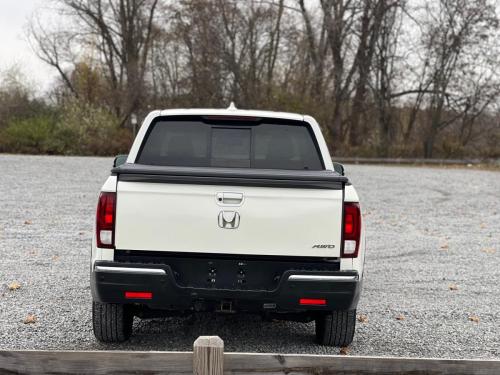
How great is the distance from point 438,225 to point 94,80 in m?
44.1

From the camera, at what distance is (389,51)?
143 ft

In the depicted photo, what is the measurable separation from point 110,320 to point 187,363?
2.25 meters

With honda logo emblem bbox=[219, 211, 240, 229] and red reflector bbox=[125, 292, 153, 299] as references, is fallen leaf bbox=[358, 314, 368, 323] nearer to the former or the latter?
honda logo emblem bbox=[219, 211, 240, 229]

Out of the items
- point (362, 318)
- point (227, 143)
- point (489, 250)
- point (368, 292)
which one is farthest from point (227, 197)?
point (489, 250)

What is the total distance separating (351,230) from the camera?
14.1 feet

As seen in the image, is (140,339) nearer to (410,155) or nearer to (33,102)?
(410,155)

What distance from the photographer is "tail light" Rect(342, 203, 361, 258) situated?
428cm

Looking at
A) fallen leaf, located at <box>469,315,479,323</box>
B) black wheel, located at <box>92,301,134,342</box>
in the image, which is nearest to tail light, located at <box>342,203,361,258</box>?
black wheel, located at <box>92,301,134,342</box>

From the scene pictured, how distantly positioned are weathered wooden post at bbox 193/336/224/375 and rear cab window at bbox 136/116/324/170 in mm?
2870

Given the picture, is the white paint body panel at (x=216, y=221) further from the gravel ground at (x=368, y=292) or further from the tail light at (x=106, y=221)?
the gravel ground at (x=368, y=292)

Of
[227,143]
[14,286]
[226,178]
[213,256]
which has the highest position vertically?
[227,143]

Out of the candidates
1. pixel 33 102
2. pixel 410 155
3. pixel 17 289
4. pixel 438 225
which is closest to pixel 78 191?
pixel 438 225

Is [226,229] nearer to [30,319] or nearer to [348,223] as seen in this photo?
[348,223]

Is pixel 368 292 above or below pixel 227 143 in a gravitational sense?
below
